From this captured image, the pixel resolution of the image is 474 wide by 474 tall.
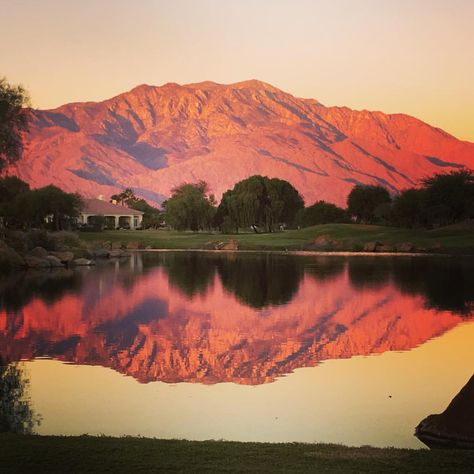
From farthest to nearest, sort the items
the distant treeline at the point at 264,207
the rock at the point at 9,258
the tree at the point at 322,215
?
the tree at the point at 322,215, the distant treeline at the point at 264,207, the rock at the point at 9,258

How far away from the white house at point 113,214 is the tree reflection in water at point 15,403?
136 m

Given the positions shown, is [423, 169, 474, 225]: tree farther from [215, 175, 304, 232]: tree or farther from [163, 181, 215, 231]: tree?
[163, 181, 215, 231]: tree

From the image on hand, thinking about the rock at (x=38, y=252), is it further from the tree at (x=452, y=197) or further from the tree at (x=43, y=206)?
the tree at (x=452, y=197)

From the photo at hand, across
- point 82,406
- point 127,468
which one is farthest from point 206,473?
point 82,406

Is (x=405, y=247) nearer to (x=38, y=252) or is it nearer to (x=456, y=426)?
(x=38, y=252)

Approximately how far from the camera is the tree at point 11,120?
2368 inches

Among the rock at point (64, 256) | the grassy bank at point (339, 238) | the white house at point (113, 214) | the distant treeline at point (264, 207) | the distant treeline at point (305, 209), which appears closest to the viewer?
the rock at point (64, 256)

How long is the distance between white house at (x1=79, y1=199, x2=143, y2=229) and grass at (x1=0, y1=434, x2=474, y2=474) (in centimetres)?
14443

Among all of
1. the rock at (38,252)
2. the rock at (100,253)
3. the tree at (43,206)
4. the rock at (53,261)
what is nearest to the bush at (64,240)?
the rock at (100,253)

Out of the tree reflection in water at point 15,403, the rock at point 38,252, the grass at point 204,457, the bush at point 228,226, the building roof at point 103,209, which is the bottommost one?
the tree reflection in water at point 15,403

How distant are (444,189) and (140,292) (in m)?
82.9

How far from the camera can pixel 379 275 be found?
53000mm

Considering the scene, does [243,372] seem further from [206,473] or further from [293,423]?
[206,473]

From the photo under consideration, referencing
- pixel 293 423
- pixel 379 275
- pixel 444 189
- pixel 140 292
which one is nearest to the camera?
pixel 293 423
